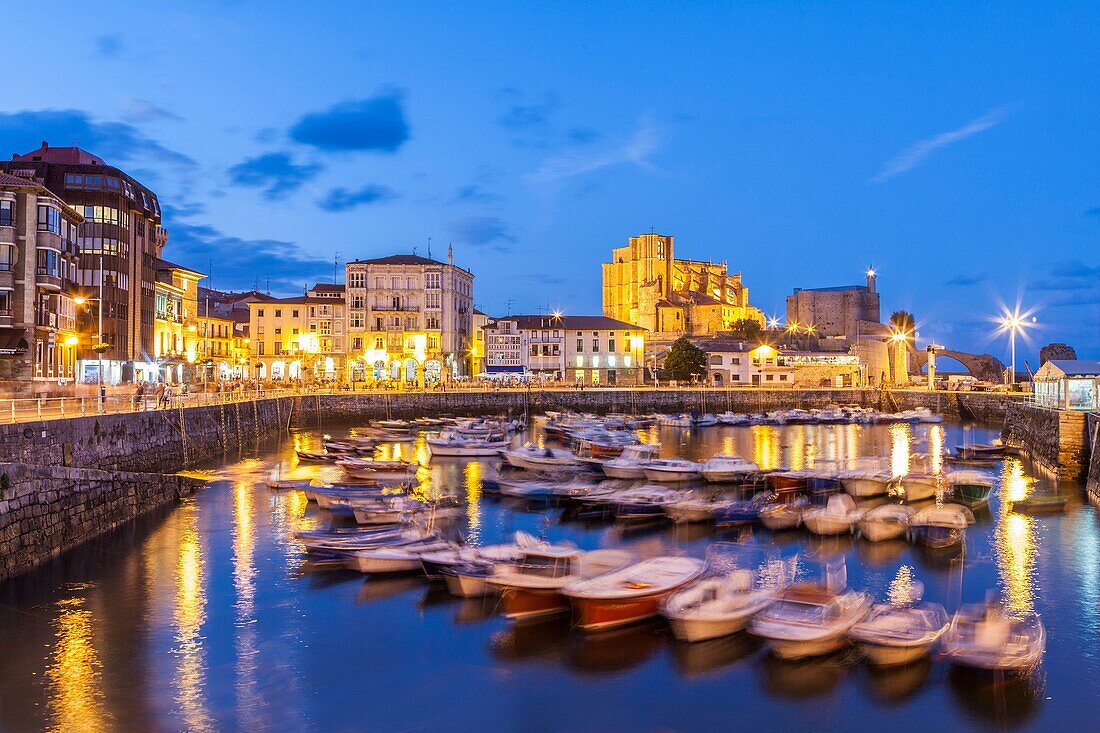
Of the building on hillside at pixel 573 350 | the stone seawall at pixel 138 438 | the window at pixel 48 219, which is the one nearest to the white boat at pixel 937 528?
the stone seawall at pixel 138 438

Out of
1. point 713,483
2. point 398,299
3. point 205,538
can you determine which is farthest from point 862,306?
point 205,538

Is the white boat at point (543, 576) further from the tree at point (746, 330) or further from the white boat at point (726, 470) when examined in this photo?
the tree at point (746, 330)

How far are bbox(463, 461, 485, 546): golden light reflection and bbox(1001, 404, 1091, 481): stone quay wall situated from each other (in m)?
28.9

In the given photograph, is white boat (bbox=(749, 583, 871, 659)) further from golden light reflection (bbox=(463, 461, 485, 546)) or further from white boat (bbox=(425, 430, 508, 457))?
white boat (bbox=(425, 430, 508, 457))

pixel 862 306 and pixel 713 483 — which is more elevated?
pixel 862 306

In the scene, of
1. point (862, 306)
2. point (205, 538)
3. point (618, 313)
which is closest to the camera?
point (205, 538)

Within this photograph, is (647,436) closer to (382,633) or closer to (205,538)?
(205,538)

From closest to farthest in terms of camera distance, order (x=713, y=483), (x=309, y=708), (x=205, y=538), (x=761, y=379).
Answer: (x=309, y=708)
(x=205, y=538)
(x=713, y=483)
(x=761, y=379)

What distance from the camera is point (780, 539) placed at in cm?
2986

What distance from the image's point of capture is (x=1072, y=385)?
48.1 metres

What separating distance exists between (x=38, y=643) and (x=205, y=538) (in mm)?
10245

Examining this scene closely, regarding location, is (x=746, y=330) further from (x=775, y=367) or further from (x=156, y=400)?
(x=156, y=400)

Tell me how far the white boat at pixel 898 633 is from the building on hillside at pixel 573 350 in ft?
329

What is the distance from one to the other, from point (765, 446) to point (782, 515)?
34202mm
